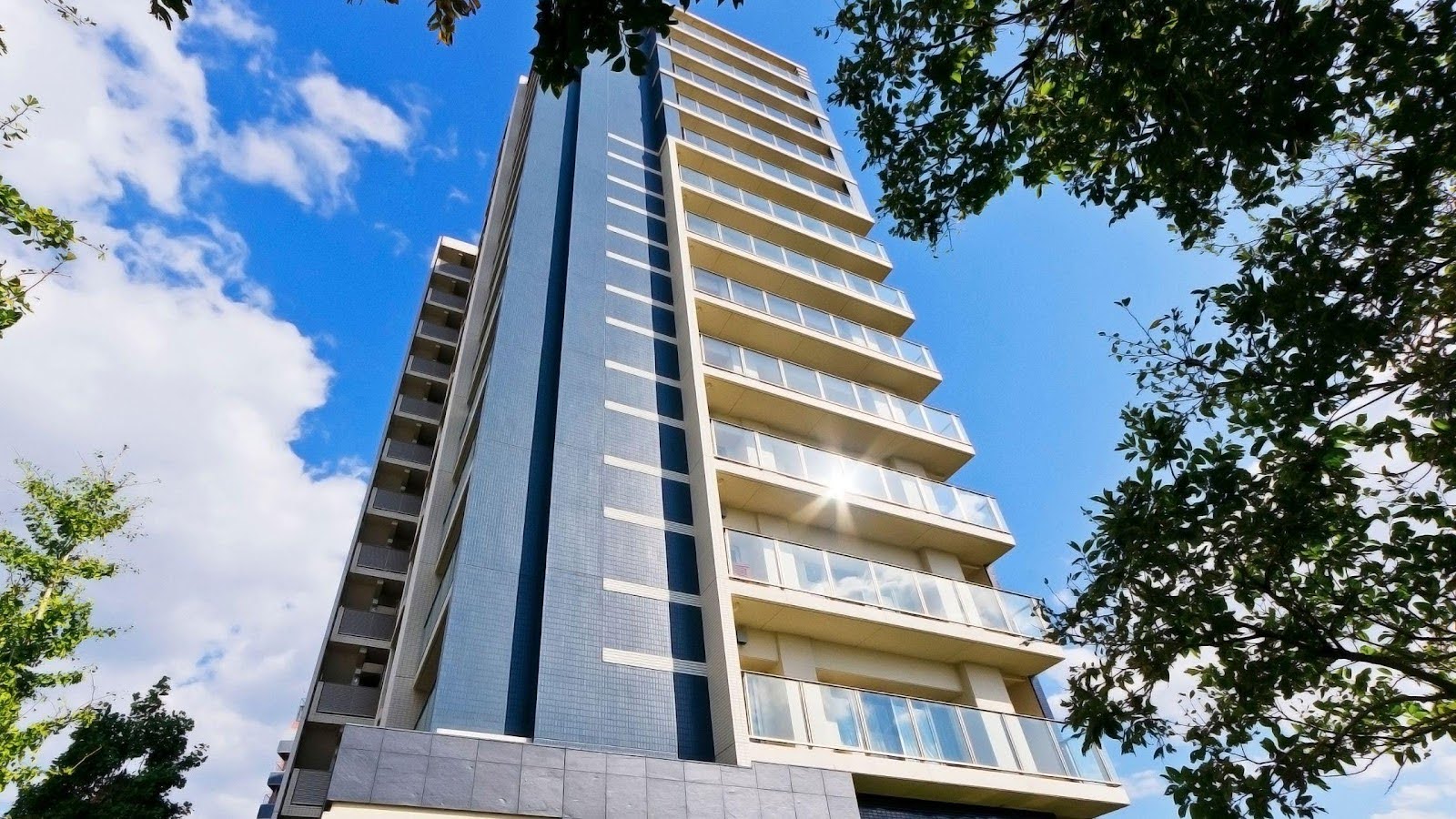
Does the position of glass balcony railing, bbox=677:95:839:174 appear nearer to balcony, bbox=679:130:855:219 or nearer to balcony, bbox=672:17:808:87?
balcony, bbox=679:130:855:219

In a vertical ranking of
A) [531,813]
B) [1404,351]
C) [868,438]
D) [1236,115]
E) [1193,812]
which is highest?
[868,438]

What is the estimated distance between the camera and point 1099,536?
295 inches

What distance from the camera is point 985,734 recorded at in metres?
12.5

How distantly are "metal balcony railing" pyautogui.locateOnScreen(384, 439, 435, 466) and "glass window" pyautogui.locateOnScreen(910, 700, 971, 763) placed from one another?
18676 millimetres

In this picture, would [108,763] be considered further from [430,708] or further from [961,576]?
[961,576]

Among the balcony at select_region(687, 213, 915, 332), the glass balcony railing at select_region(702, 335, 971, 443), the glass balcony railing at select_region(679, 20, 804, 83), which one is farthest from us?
the glass balcony railing at select_region(679, 20, 804, 83)

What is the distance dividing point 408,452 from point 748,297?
13.7 meters

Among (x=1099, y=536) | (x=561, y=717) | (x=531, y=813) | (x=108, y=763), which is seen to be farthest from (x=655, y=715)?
(x=108, y=763)

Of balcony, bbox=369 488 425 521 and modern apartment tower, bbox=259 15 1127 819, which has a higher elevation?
balcony, bbox=369 488 425 521

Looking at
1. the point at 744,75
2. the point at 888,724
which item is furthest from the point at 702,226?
the point at 744,75

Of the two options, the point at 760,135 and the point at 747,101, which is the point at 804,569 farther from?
the point at 747,101

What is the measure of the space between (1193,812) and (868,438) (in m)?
12.7

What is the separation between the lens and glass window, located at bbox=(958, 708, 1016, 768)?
12.3 m

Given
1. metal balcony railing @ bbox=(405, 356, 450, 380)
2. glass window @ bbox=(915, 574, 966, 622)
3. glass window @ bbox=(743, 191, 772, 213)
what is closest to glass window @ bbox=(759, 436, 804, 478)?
glass window @ bbox=(915, 574, 966, 622)
